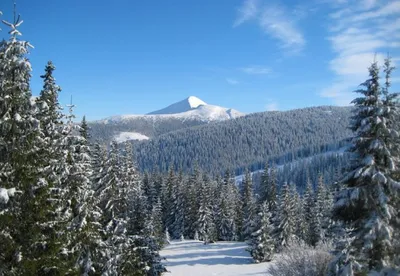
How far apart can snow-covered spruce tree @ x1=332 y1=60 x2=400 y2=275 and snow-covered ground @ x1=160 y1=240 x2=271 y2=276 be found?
2638 cm

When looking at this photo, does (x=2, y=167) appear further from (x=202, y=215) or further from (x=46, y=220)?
(x=202, y=215)

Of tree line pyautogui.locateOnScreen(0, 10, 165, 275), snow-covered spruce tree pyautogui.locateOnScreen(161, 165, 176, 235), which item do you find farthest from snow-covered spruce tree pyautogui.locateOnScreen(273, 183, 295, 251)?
tree line pyautogui.locateOnScreen(0, 10, 165, 275)

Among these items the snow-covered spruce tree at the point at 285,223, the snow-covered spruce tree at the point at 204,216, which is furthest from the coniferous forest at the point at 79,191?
the snow-covered spruce tree at the point at 204,216

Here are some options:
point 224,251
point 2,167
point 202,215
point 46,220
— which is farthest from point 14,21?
point 202,215

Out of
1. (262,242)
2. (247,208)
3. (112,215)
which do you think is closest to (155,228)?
(262,242)

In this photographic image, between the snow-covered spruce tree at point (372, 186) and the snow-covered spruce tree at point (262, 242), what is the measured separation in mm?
32450

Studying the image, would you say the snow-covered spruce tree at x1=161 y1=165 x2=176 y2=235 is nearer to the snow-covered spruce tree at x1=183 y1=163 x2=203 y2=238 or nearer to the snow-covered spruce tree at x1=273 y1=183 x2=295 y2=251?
the snow-covered spruce tree at x1=183 y1=163 x2=203 y2=238

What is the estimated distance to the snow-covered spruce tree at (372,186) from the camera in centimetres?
1574

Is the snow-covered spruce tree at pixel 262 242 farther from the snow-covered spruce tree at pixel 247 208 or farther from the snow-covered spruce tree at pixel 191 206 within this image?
the snow-covered spruce tree at pixel 191 206

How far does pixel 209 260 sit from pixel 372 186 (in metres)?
37.8

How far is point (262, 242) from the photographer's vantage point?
1917 inches

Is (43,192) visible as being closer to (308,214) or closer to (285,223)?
(285,223)

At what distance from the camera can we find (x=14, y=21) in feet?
41.5

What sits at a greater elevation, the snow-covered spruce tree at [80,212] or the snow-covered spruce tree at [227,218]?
the snow-covered spruce tree at [80,212]
